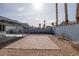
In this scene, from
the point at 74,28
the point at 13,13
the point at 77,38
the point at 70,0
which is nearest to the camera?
the point at 70,0

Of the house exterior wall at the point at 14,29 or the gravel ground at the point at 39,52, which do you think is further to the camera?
the house exterior wall at the point at 14,29

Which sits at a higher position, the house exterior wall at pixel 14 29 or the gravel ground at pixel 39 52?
the gravel ground at pixel 39 52

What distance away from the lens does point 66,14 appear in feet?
42.3

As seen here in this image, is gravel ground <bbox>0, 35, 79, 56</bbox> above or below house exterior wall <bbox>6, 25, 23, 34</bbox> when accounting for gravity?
above

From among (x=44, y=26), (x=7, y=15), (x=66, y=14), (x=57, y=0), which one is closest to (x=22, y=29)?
(x=44, y=26)

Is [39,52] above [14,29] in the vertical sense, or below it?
above

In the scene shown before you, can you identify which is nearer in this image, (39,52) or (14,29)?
(39,52)

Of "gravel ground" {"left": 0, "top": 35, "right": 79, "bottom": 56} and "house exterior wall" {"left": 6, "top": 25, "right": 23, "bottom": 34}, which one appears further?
"house exterior wall" {"left": 6, "top": 25, "right": 23, "bottom": 34}

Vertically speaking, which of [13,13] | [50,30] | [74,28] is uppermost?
[13,13]

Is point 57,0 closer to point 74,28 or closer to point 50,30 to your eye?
point 74,28

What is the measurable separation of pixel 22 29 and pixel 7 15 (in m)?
7.38

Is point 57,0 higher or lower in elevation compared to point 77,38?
higher

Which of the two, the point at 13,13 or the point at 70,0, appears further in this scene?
the point at 13,13

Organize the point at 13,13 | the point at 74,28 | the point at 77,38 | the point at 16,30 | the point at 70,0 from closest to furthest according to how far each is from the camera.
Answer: the point at 70,0 → the point at 77,38 → the point at 74,28 → the point at 13,13 → the point at 16,30
